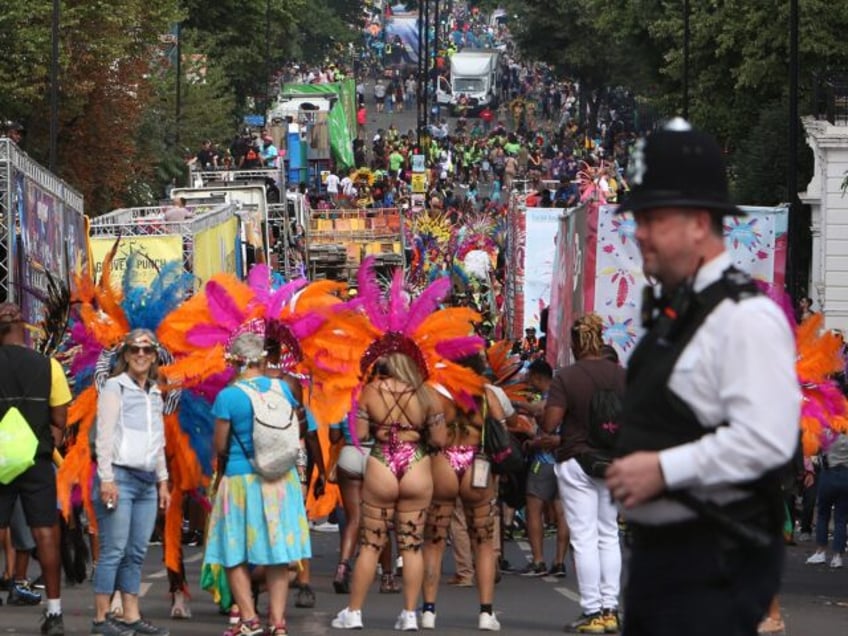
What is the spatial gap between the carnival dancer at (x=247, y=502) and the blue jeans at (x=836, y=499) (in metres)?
7.44

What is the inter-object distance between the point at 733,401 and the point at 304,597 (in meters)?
9.46

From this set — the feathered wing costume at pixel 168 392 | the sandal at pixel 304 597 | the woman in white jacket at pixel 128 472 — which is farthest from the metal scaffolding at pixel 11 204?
the woman in white jacket at pixel 128 472

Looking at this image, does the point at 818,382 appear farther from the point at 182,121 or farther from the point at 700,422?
the point at 182,121

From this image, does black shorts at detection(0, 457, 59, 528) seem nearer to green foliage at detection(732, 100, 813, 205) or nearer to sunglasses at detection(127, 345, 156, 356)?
sunglasses at detection(127, 345, 156, 356)

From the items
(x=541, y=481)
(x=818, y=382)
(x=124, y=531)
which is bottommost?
(x=541, y=481)

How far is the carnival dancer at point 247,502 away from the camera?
11.9 m

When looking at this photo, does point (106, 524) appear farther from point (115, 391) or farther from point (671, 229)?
point (671, 229)

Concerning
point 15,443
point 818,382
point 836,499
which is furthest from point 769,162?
point 15,443

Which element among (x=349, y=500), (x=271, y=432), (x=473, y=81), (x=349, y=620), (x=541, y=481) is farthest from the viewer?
(x=473, y=81)

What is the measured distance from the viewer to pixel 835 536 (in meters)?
18.9

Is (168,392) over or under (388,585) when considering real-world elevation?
over

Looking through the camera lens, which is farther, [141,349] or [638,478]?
[141,349]

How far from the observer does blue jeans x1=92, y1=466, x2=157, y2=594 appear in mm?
12305

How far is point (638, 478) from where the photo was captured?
18.3 ft
